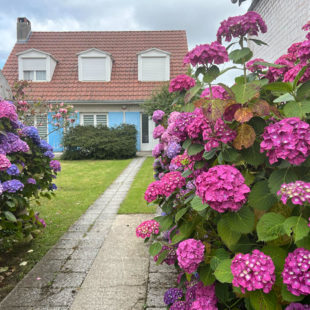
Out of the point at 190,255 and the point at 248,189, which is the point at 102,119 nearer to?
the point at 190,255

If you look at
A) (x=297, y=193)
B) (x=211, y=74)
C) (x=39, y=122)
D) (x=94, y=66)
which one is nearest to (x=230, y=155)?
(x=297, y=193)

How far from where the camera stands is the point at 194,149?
5.61 ft

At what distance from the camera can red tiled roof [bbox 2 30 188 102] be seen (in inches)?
671

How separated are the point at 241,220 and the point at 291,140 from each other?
427 mm

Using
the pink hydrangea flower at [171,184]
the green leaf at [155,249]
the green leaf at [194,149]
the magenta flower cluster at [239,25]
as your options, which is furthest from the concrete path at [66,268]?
the magenta flower cluster at [239,25]

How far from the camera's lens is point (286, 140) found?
1.24 m

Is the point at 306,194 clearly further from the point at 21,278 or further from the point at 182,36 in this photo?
the point at 182,36

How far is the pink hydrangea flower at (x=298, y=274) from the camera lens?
114 centimetres

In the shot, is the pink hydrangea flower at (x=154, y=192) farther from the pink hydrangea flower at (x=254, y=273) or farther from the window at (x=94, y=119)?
the window at (x=94, y=119)

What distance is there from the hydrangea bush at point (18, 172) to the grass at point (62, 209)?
232 millimetres

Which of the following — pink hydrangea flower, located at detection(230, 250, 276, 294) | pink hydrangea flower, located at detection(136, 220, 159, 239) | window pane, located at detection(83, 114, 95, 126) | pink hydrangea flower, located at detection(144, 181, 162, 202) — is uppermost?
window pane, located at detection(83, 114, 95, 126)

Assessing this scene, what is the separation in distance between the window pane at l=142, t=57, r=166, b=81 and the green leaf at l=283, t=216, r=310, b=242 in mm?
17164

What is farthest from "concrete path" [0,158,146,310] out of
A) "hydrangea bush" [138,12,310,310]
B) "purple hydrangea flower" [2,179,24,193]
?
"hydrangea bush" [138,12,310,310]

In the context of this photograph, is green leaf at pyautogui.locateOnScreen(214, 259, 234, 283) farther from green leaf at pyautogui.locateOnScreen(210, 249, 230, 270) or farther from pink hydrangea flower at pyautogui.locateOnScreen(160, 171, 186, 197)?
pink hydrangea flower at pyautogui.locateOnScreen(160, 171, 186, 197)
